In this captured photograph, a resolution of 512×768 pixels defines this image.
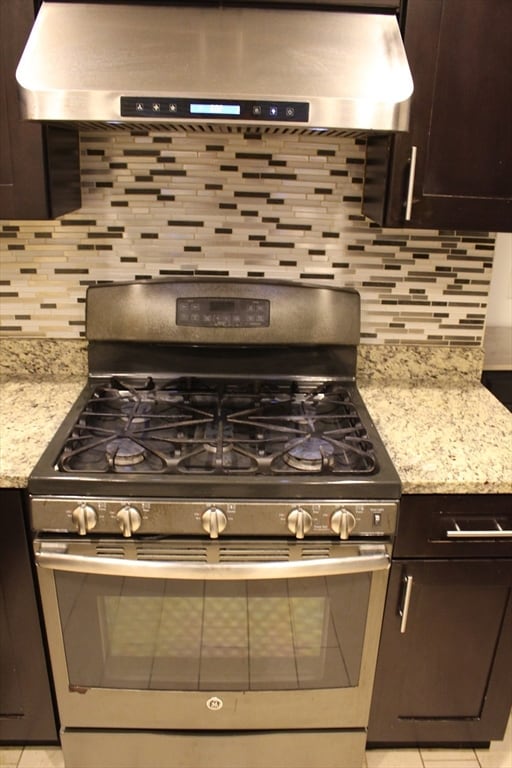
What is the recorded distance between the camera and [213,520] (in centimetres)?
132

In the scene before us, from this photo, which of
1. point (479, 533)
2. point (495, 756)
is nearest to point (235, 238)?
point (479, 533)

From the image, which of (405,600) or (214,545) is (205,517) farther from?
(405,600)

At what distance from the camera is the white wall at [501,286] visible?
1896 mm

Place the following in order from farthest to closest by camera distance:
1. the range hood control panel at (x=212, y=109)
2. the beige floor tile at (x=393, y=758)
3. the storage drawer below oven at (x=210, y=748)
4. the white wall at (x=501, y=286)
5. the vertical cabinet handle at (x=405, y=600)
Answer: the white wall at (x=501, y=286), the beige floor tile at (x=393, y=758), the storage drawer below oven at (x=210, y=748), the vertical cabinet handle at (x=405, y=600), the range hood control panel at (x=212, y=109)

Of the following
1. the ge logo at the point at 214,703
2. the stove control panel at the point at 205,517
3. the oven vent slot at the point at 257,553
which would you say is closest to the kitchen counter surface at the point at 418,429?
the stove control panel at the point at 205,517

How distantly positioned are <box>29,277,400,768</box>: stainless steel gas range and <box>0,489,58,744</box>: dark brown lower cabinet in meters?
0.06

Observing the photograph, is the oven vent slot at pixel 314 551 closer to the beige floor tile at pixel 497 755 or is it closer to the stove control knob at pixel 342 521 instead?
the stove control knob at pixel 342 521

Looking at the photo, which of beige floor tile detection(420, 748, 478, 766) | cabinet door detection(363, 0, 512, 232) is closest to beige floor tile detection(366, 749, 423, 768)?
beige floor tile detection(420, 748, 478, 766)

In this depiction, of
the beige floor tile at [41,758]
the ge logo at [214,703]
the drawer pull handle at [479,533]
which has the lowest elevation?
the beige floor tile at [41,758]

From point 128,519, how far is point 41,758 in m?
0.87

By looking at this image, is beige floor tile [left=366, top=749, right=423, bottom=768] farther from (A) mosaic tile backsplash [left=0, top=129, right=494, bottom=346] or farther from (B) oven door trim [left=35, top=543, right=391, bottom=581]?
(A) mosaic tile backsplash [left=0, top=129, right=494, bottom=346]

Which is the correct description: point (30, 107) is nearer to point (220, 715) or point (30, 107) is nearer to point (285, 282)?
point (285, 282)

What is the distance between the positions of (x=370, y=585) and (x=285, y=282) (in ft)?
2.82

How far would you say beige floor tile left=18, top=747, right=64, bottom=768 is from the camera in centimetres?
165
